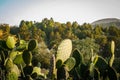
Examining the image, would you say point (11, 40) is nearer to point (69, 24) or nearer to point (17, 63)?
point (17, 63)

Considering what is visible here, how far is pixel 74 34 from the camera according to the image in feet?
225

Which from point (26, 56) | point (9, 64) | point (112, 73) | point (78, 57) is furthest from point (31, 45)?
point (112, 73)

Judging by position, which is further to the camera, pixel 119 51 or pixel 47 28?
pixel 47 28

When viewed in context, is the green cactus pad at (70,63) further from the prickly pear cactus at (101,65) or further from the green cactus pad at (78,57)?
the prickly pear cactus at (101,65)

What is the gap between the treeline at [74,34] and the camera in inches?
2087

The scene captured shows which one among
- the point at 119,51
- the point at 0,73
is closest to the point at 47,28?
the point at 119,51

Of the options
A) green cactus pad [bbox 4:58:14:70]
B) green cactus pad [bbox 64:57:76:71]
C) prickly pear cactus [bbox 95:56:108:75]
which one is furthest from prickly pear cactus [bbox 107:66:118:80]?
green cactus pad [bbox 4:58:14:70]

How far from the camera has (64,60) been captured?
557 centimetres

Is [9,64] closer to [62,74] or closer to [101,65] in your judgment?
[62,74]

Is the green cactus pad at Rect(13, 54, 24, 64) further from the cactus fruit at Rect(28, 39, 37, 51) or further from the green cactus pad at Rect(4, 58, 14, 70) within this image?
the cactus fruit at Rect(28, 39, 37, 51)

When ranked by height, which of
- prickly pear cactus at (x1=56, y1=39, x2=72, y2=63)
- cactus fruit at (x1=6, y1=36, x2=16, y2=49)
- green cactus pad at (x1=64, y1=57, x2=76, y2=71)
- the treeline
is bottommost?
the treeline

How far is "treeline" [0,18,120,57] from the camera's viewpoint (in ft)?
174

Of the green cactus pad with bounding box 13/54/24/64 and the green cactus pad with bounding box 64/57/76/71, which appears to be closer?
the green cactus pad with bounding box 64/57/76/71

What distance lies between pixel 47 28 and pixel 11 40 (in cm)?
6960
